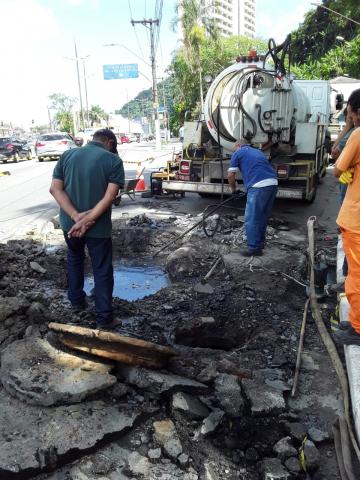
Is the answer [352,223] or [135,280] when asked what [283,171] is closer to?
[135,280]

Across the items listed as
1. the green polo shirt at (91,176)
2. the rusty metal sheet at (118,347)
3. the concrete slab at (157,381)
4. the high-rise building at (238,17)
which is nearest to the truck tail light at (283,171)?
the green polo shirt at (91,176)

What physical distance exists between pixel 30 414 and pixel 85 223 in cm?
152

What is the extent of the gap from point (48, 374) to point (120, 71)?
34109 mm

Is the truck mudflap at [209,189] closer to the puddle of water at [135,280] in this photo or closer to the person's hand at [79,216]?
the puddle of water at [135,280]

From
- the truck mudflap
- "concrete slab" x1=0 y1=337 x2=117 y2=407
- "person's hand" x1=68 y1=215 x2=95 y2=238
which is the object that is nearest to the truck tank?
the truck mudflap

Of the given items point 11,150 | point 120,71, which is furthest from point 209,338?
point 120,71

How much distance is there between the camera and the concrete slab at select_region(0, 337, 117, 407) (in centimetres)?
264

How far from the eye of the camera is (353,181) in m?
3.14

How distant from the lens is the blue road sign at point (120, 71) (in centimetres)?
3334

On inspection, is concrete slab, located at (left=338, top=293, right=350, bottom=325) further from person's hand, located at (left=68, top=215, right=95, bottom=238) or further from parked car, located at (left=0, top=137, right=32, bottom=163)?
parked car, located at (left=0, top=137, right=32, bottom=163)

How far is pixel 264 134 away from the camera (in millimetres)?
7680

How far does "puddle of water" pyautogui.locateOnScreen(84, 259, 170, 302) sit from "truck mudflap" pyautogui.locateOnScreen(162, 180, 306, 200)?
261 cm

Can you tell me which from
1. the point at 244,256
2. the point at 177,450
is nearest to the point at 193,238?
the point at 244,256

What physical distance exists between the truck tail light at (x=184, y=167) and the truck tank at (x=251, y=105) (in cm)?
99
